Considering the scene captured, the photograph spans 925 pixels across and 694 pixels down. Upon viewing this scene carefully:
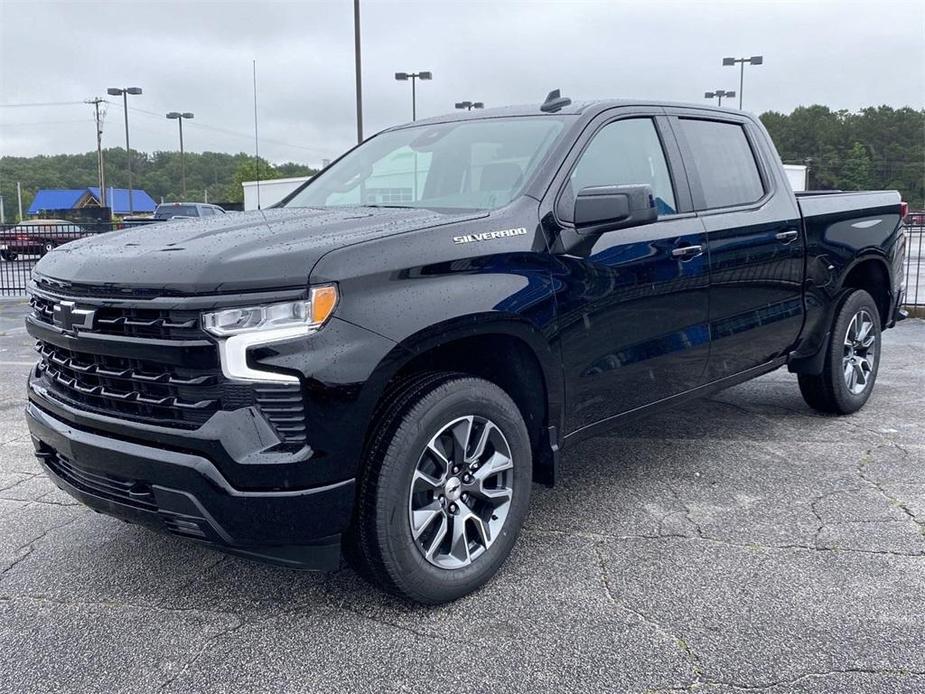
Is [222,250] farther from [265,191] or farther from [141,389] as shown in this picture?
[265,191]

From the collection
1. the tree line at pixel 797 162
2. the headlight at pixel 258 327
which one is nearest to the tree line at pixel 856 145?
the tree line at pixel 797 162

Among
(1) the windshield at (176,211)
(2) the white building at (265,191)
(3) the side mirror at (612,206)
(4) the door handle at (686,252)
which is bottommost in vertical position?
(4) the door handle at (686,252)

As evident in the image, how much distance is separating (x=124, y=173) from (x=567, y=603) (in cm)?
12250

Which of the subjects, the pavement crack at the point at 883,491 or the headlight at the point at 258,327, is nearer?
the headlight at the point at 258,327

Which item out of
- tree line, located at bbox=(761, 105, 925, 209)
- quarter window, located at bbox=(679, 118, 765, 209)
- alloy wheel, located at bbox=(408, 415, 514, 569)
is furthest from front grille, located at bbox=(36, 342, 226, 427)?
tree line, located at bbox=(761, 105, 925, 209)

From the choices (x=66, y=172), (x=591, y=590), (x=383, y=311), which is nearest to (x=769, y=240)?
(x=591, y=590)

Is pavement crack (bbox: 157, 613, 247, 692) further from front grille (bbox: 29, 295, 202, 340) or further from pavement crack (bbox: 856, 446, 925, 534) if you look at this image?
pavement crack (bbox: 856, 446, 925, 534)

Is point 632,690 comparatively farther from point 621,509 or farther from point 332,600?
point 621,509

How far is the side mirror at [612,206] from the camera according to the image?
3.35 metres

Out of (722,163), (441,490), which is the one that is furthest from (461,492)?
(722,163)

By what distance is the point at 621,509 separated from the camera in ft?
13.3

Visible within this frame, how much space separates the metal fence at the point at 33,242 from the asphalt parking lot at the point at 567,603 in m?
13.5

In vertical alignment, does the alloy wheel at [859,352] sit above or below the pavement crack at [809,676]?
above

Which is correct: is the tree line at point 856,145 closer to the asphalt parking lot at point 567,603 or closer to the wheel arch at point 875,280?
the wheel arch at point 875,280
